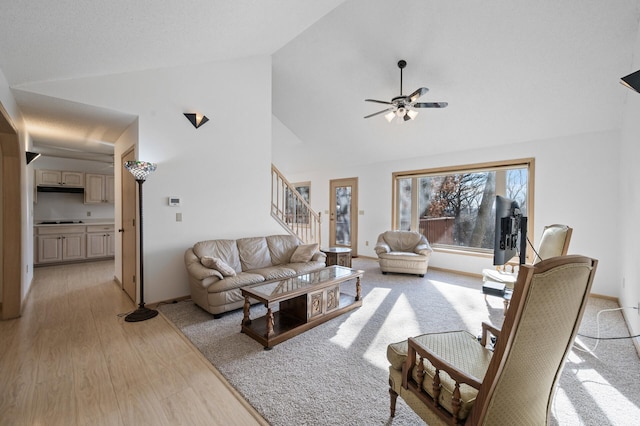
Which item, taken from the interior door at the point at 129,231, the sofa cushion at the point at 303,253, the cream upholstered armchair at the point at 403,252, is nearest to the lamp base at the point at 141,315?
the interior door at the point at 129,231

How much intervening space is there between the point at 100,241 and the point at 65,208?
117 centimetres

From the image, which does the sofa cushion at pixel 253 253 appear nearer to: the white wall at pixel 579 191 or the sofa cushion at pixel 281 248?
the sofa cushion at pixel 281 248

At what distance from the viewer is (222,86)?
4133mm

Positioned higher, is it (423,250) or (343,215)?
(343,215)

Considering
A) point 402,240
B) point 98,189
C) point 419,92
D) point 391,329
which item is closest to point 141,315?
point 391,329

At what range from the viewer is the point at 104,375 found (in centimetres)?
211

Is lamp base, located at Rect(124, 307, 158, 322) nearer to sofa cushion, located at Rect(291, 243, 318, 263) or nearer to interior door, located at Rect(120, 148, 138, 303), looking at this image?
interior door, located at Rect(120, 148, 138, 303)

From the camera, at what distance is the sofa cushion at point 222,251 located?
3.66 metres

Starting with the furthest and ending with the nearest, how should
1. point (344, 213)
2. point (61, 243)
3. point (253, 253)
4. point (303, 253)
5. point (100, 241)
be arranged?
point (344, 213) < point (100, 241) < point (61, 243) < point (303, 253) < point (253, 253)

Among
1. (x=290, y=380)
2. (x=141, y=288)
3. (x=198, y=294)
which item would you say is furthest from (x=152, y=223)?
(x=290, y=380)

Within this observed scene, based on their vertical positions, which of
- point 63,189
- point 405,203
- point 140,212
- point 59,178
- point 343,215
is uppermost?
point 59,178

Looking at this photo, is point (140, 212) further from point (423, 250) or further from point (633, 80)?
point (423, 250)

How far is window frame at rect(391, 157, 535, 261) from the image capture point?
462 cm

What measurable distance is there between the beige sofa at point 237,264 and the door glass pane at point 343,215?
2999 millimetres
